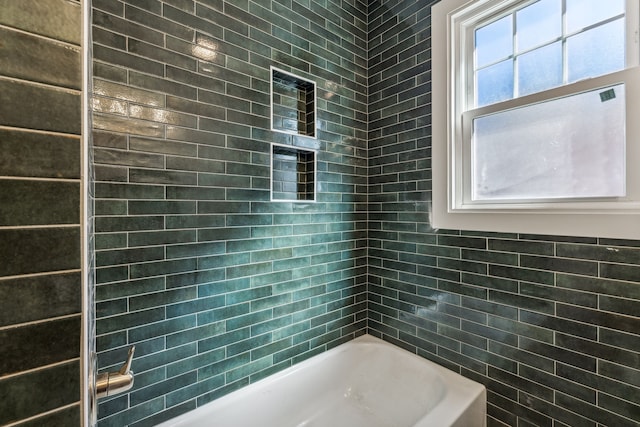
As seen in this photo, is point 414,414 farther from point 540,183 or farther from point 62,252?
point 62,252

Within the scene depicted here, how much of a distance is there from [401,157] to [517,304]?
107cm

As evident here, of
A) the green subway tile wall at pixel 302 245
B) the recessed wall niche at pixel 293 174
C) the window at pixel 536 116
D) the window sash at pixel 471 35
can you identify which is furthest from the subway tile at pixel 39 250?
the window sash at pixel 471 35

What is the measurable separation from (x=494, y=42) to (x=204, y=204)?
182 centimetres

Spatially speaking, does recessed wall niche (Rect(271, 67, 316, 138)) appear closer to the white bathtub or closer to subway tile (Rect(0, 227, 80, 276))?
subway tile (Rect(0, 227, 80, 276))

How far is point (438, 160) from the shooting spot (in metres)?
1.69

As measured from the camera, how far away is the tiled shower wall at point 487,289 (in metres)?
1.16

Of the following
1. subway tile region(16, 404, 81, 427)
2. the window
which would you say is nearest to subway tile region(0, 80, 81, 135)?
subway tile region(16, 404, 81, 427)

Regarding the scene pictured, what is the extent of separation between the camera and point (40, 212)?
0.41 m

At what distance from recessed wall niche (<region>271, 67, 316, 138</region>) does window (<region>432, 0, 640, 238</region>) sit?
2.55ft

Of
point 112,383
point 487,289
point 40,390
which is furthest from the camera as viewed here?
point 487,289

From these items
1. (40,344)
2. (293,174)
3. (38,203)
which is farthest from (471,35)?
(40,344)

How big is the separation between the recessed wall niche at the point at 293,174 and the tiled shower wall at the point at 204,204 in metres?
0.07

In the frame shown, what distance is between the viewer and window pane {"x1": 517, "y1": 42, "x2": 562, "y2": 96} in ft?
4.43

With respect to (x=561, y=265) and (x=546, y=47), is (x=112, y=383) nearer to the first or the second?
(x=561, y=265)
